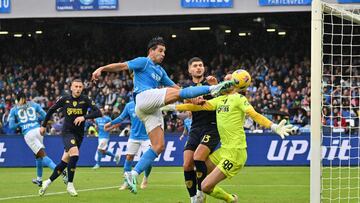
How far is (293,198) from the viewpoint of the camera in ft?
48.9

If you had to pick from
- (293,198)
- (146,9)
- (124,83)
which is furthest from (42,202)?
(124,83)

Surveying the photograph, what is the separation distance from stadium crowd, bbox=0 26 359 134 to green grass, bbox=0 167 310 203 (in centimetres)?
766

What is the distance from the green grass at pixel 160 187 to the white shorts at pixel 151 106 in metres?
2.32

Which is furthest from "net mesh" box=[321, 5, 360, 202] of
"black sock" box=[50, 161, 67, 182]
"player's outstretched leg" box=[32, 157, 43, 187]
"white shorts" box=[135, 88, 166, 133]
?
"player's outstretched leg" box=[32, 157, 43, 187]

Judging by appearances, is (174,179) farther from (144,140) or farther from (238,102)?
(238,102)

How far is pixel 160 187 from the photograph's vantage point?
703 inches

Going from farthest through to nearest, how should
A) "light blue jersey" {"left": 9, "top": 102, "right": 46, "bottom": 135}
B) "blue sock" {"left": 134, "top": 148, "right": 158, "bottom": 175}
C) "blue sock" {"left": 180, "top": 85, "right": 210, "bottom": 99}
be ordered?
1. "light blue jersey" {"left": 9, "top": 102, "right": 46, "bottom": 135}
2. "blue sock" {"left": 134, "top": 148, "right": 158, "bottom": 175}
3. "blue sock" {"left": 180, "top": 85, "right": 210, "bottom": 99}

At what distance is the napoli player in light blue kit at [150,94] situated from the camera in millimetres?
→ 11945

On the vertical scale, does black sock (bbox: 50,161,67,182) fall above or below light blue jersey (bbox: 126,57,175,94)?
below

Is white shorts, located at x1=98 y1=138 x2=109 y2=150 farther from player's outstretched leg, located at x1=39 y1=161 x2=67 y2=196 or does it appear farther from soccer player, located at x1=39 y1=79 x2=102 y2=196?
player's outstretched leg, located at x1=39 y1=161 x2=67 y2=196

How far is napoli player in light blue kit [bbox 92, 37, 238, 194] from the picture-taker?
11.9 metres

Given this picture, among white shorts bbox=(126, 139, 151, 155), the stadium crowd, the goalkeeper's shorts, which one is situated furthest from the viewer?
the stadium crowd

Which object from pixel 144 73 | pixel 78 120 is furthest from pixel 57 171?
pixel 144 73

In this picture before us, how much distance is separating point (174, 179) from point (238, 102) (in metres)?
9.34
